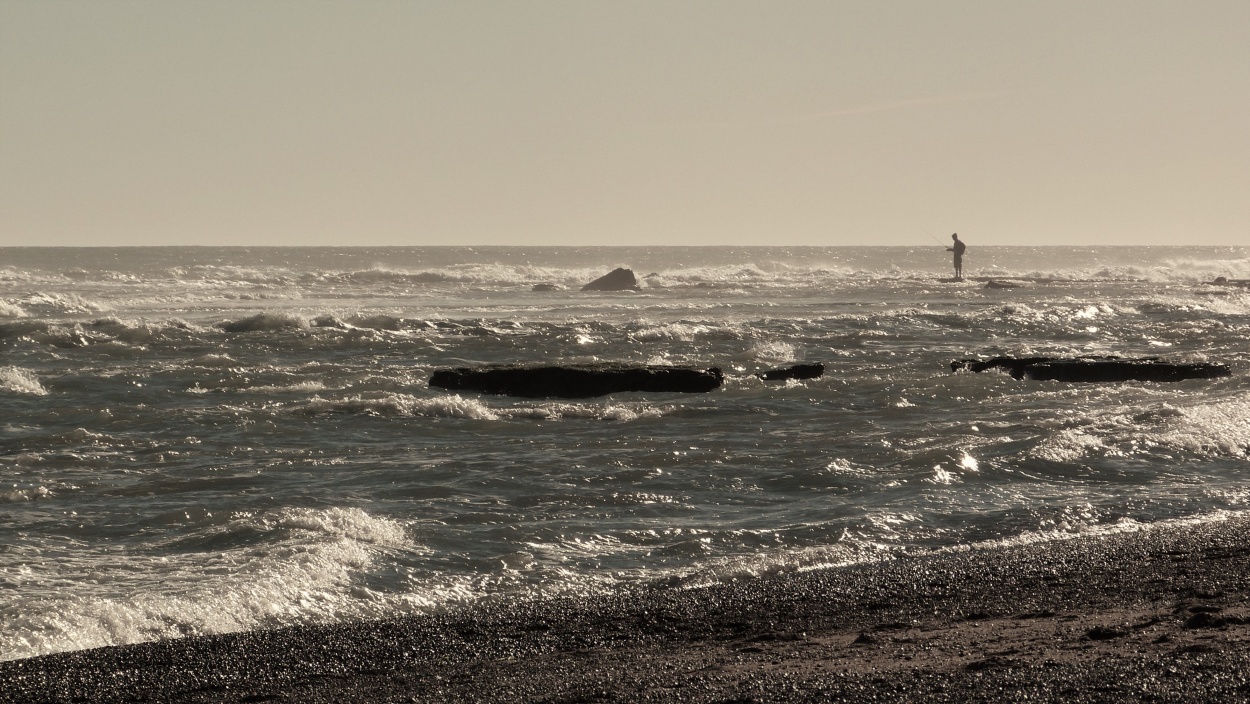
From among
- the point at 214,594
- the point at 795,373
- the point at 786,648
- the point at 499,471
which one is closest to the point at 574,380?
the point at 795,373

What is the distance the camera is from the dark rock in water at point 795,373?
18375 mm

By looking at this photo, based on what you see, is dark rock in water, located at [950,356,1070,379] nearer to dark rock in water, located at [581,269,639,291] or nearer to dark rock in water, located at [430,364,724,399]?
dark rock in water, located at [430,364,724,399]

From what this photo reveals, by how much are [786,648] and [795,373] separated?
A: 13.0m

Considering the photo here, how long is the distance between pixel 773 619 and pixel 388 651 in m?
1.87

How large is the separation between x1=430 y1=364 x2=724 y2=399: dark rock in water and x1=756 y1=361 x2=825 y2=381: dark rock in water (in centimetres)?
110

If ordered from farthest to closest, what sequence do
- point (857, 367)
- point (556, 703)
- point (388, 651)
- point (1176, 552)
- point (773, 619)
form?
point (857, 367), point (1176, 552), point (773, 619), point (388, 651), point (556, 703)

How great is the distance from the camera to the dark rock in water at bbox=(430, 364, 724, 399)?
54.9 ft

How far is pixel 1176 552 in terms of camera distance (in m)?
7.64

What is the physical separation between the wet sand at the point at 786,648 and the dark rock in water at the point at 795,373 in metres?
10.8

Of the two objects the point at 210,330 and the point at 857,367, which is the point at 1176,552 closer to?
the point at 857,367

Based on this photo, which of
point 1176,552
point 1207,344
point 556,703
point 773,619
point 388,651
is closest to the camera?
point 556,703

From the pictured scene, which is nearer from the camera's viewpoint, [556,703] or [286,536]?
[556,703]

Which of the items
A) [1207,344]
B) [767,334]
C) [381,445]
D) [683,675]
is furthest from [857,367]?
[683,675]

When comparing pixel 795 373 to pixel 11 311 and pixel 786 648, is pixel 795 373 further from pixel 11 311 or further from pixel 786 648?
pixel 11 311
